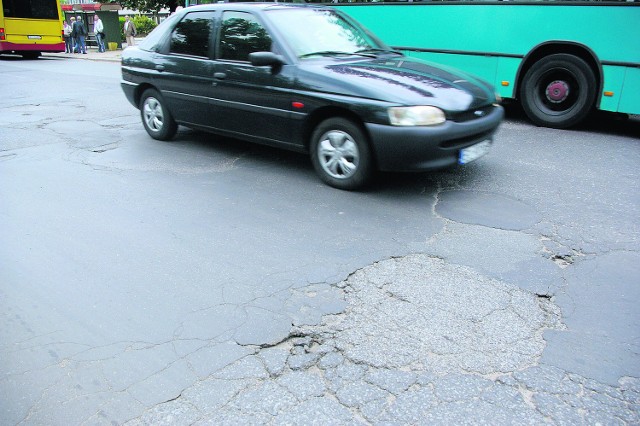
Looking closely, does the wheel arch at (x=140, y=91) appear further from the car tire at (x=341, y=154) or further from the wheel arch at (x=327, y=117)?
the car tire at (x=341, y=154)

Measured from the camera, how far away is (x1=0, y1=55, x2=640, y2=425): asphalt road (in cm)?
254

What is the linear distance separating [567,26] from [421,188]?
406 centimetres

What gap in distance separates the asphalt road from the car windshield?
4.30 feet

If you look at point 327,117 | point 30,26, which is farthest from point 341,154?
point 30,26

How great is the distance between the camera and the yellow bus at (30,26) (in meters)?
21.5

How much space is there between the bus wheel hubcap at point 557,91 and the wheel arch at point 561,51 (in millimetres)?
416

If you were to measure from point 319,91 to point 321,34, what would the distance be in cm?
102

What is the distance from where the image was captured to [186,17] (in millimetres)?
6656

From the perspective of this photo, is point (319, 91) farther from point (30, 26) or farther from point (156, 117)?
point (30, 26)

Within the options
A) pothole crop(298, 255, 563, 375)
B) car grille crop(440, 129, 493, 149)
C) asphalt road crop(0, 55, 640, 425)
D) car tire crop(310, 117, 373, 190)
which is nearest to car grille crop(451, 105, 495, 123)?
car grille crop(440, 129, 493, 149)

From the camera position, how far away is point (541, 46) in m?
7.89

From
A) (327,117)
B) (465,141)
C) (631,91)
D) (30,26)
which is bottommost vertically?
(465,141)

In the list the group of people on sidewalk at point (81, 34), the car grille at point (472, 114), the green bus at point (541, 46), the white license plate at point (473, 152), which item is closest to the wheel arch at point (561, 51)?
the green bus at point (541, 46)

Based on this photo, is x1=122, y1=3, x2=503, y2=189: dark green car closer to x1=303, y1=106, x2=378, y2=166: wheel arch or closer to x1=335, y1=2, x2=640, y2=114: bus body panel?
x1=303, y1=106, x2=378, y2=166: wheel arch
